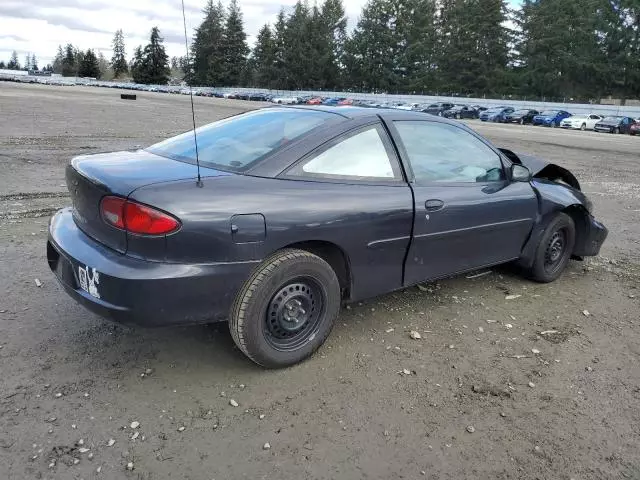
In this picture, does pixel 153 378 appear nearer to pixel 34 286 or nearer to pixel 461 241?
pixel 34 286

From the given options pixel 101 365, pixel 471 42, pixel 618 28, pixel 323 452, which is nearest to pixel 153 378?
pixel 101 365

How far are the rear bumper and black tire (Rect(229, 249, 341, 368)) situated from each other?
0.10 m

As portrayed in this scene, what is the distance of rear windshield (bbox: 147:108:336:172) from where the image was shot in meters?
3.37

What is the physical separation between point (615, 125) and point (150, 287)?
4264 cm

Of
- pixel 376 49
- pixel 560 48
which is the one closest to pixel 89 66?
pixel 376 49

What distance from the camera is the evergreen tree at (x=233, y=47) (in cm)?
10700

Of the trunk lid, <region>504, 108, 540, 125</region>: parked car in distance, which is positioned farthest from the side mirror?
<region>504, 108, 540, 125</region>: parked car in distance

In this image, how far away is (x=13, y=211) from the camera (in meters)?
6.52

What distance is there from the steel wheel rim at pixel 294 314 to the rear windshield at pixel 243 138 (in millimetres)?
770

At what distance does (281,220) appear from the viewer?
9.99ft

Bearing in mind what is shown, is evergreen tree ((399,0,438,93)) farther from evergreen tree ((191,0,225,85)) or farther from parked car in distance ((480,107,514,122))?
parked car in distance ((480,107,514,122))

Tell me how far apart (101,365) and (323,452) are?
148 cm

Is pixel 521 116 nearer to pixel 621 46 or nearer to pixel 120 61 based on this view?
pixel 621 46

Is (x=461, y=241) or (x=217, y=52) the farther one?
(x=217, y=52)
